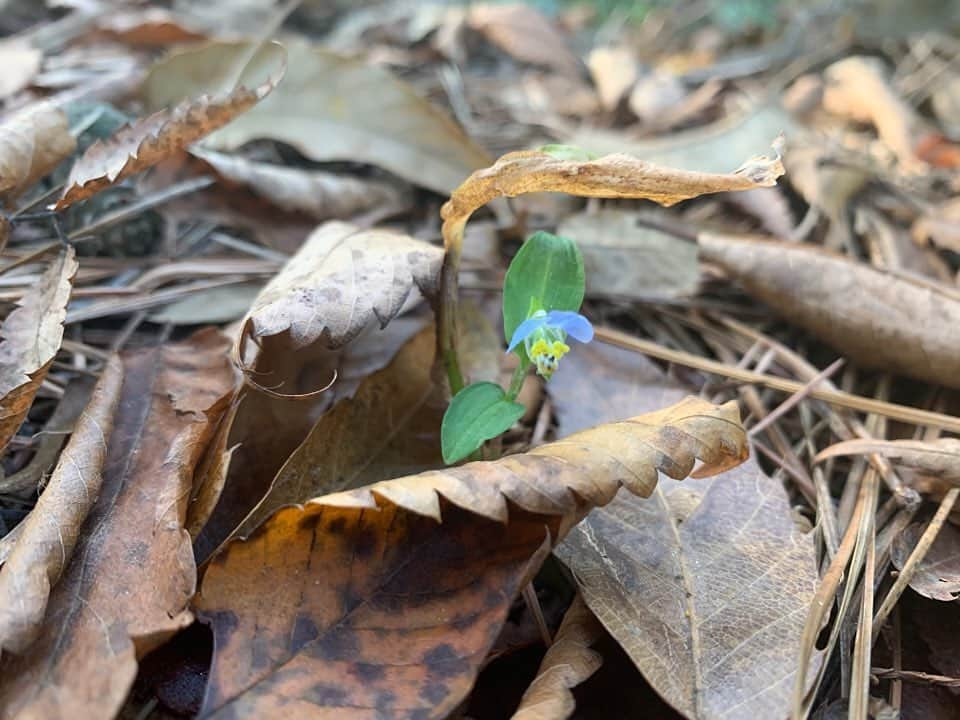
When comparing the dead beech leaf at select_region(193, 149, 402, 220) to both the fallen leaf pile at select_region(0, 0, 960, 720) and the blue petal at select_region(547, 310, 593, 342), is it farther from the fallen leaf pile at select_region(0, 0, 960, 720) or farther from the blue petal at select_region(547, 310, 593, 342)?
the blue petal at select_region(547, 310, 593, 342)

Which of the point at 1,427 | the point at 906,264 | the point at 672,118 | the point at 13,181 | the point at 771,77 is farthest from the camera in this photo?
the point at 771,77

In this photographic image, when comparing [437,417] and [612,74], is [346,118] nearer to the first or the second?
[437,417]

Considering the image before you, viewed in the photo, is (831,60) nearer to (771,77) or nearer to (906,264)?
(771,77)

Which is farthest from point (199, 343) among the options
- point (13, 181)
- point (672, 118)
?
point (672, 118)

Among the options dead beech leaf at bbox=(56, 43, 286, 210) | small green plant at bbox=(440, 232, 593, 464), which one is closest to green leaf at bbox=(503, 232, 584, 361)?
small green plant at bbox=(440, 232, 593, 464)

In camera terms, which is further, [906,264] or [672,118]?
[672,118]
